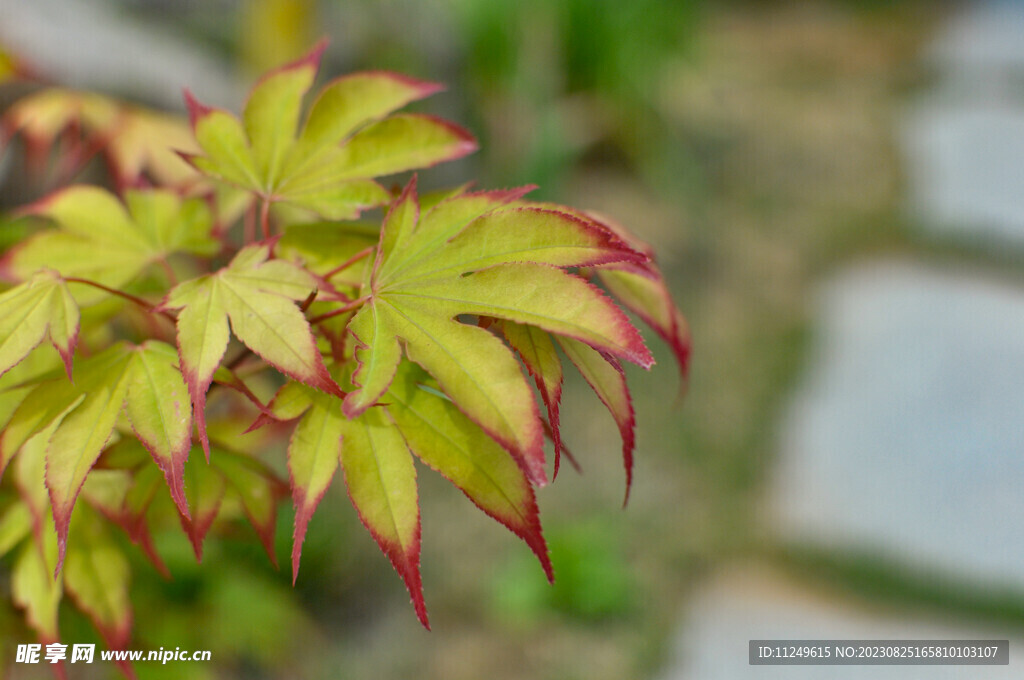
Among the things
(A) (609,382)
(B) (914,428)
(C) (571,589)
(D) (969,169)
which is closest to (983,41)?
(D) (969,169)

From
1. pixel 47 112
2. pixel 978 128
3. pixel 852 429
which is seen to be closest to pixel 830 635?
pixel 852 429

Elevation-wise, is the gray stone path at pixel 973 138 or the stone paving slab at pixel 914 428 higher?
the gray stone path at pixel 973 138

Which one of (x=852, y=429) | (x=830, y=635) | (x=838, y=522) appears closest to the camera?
(x=830, y=635)

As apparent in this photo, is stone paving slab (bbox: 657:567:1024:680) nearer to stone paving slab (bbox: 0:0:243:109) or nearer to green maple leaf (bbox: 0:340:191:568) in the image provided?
green maple leaf (bbox: 0:340:191:568)

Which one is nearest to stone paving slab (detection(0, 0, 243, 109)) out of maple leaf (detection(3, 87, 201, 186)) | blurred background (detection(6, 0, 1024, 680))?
blurred background (detection(6, 0, 1024, 680))

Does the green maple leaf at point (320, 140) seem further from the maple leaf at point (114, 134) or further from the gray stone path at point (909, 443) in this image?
the gray stone path at point (909, 443)

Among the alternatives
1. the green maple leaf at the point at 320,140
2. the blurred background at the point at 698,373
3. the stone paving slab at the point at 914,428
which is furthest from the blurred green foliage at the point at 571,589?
the green maple leaf at the point at 320,140

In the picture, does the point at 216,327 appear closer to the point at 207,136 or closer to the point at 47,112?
the point at 207,136
